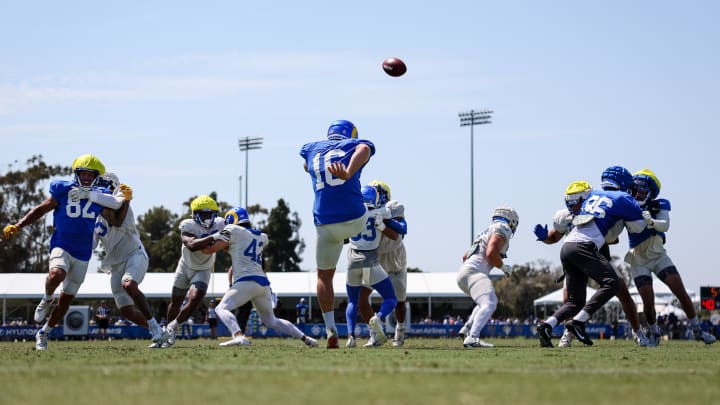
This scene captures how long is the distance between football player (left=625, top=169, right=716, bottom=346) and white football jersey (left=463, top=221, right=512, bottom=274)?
2.34 m

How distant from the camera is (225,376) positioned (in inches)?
254

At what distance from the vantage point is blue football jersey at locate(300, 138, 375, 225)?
34.4ft

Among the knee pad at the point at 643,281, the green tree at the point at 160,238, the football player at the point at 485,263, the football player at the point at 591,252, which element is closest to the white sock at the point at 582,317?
the football player at the point at 591,252

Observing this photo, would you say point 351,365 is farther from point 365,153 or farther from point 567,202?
point 567,202

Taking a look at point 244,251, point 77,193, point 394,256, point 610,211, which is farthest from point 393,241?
point 77,193

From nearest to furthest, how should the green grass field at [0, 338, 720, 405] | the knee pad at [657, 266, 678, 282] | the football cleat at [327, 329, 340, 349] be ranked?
the green grass field at [0, 338, 720, 405] < the football cleat at [327, 329, 340, 349] < the knee pad at [657, 266, 678, 282]

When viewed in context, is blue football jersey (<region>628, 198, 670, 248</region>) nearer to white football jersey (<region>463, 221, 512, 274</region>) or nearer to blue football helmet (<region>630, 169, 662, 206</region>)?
blue football helmet (<region>630, 169, 662, 206</region>)

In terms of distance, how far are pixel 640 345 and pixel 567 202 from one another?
230 cm

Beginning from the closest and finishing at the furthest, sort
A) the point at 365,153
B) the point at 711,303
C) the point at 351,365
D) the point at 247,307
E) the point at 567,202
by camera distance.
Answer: the point at 351,365 < the point at 365,153 < the point at 567,202 < the point at 247,307 < the point at 711,303

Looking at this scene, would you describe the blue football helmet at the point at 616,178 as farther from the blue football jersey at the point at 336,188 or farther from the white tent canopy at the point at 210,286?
the white tent canopy at the point at 210,286

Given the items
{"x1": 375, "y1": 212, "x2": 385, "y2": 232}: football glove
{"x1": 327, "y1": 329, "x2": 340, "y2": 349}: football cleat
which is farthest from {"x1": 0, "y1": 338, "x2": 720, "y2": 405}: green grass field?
{"x1": 375, "y1": 212, "x2": 385, "y2": 232}: football glove

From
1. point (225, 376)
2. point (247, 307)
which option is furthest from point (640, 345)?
point (247, 307)

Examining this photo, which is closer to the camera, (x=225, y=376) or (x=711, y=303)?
(x=225, y=376)

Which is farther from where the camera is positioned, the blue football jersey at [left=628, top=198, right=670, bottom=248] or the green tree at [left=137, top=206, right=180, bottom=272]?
the green tree at [left=137, top=206, right=180, bottom=272]
